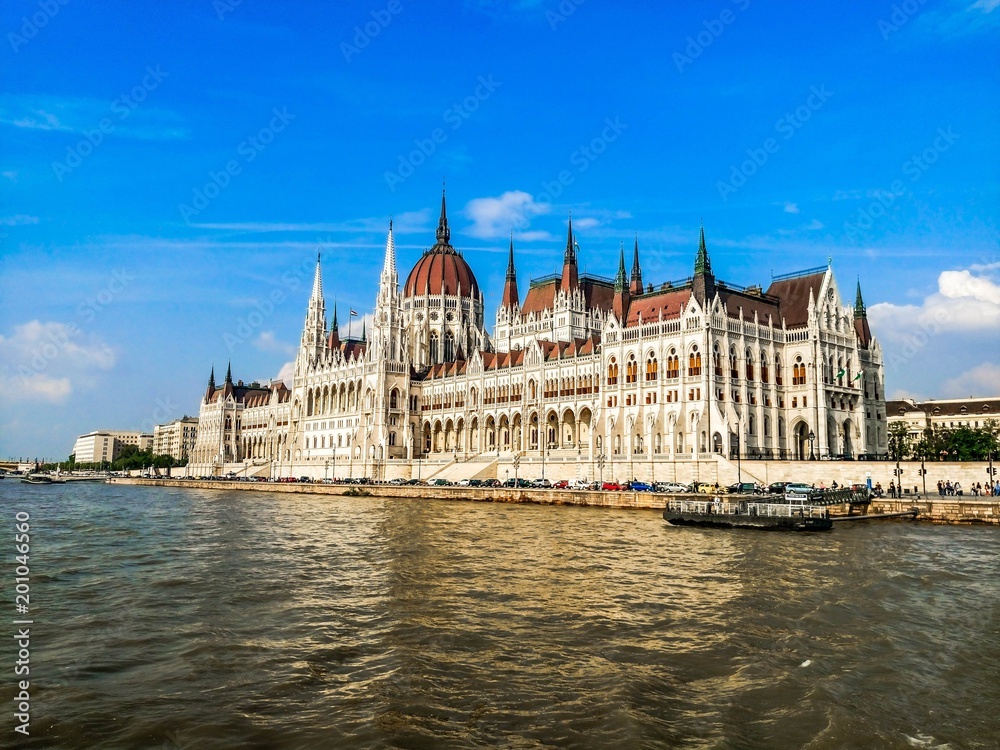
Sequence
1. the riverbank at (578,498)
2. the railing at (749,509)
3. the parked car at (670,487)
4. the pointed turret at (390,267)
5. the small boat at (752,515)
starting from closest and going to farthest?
1. the small boat at (752,515)
2. the railing at (749,509)
3. the riverbank at (578,498)
4. the parked car at (670,487)
5. the pointed turret at (390,267)

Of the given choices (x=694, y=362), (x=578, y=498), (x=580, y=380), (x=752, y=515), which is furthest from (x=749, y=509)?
(x=580, y=380)

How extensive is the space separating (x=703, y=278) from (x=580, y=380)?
61.9ft

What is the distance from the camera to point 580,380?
3583 inches

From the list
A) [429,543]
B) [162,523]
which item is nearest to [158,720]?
[429,543]

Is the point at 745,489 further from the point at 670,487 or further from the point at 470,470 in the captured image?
the point at 470,470

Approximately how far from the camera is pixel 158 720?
1381 centimetres

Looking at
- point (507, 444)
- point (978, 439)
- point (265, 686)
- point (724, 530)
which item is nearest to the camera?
point (265, 686)

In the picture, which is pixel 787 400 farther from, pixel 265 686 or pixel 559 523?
pixel 265 686

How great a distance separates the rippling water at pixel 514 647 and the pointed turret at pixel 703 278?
44.4 metres

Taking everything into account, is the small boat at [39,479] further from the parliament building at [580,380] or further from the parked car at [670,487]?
the parked car at [670,487]

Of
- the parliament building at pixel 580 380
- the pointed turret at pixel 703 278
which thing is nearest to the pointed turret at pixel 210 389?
the parliament building at pixel 580 380

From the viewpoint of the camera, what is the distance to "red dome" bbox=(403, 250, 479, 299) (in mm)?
132000

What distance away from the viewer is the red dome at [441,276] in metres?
132

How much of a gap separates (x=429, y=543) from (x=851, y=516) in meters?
27.8
